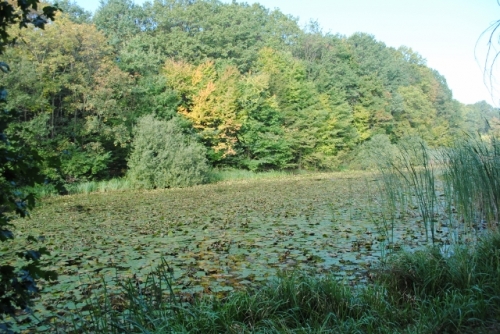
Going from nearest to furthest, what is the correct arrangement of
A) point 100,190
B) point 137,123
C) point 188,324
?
point 188,324 < point 100,190 < point 137,123

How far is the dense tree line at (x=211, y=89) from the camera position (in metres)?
18.2

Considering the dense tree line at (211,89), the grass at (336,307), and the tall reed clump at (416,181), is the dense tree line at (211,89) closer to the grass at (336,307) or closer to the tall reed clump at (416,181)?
the tall reed clump at (416,181)

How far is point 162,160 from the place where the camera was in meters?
17.7

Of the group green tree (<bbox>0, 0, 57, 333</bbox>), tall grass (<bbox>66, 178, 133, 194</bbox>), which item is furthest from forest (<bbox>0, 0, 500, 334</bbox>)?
tall grass (<bbox>66, 178, 133, 194</bbox>)

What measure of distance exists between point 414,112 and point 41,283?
38.8 metres

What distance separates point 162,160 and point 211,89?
7340 mm

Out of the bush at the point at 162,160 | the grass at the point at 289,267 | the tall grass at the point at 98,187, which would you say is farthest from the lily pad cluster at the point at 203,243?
the bush at the point at 162,160

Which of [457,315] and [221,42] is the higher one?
[221,42]

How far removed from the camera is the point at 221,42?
30594mm

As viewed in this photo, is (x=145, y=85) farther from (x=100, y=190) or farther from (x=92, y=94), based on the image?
(x=100, y=190)

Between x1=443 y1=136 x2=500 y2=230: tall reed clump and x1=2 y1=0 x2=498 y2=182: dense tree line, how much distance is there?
5.55 meters

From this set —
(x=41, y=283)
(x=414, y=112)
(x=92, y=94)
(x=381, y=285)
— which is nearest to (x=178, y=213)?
(x=41, y=283)

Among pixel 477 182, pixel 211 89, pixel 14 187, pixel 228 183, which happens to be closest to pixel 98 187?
pixel 228 183

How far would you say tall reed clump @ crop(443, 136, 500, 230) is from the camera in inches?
205
